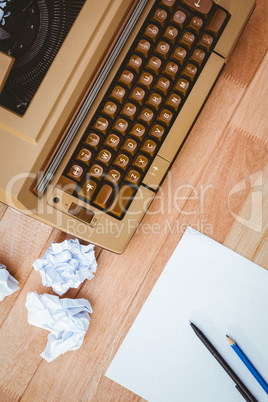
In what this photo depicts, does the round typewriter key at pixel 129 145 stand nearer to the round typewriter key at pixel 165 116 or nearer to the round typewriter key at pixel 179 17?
the round typewriter key at pixel 165 116

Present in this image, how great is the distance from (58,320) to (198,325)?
251 millimetres

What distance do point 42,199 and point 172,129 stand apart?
0.23 meters

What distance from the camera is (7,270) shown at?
1.97ft

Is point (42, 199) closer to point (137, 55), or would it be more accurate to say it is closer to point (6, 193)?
point (6, 193)

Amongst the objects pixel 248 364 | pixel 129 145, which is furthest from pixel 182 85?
pixel 248 364

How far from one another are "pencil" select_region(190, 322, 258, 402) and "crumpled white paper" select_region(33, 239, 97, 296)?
22 centimetres

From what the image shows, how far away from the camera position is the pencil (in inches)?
22.9

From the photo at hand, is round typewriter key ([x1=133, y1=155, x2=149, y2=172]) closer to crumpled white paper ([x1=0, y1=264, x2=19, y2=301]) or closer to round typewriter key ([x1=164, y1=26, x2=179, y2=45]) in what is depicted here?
round typewriter key ([x1=164, y1=26, x2=179, y2=45])

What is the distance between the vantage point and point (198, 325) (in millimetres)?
596

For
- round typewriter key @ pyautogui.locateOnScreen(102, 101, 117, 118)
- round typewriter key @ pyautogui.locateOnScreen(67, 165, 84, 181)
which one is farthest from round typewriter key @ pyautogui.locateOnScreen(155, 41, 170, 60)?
round typewriter key @ pyautogui.locateOnScreen(67, 165, 84, 181)

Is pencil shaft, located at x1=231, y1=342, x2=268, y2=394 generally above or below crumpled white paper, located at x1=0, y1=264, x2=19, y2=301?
above

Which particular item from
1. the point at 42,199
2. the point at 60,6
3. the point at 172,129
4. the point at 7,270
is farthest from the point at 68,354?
the point at 60,6

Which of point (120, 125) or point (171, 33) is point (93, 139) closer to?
point (120, 125)

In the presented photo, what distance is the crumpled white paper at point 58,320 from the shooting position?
57cm
